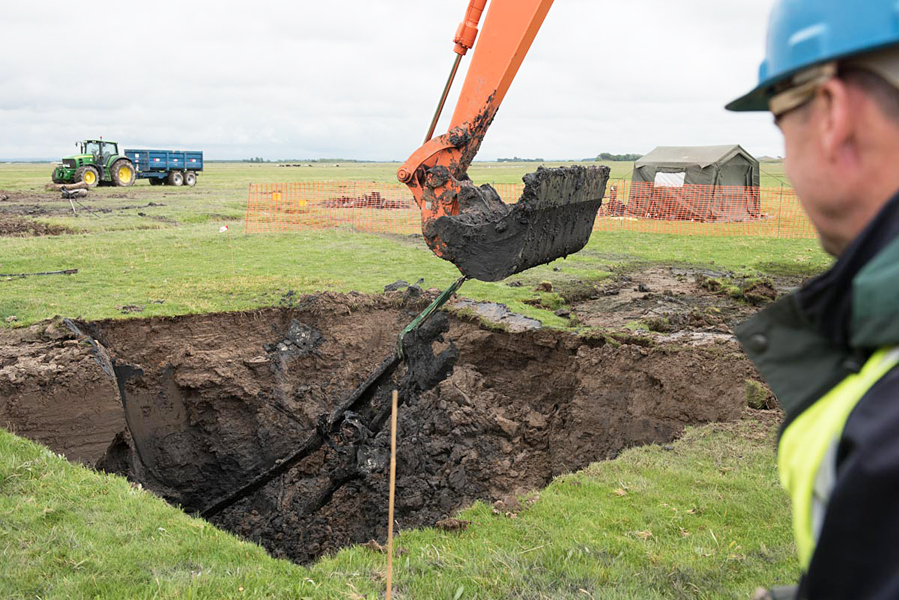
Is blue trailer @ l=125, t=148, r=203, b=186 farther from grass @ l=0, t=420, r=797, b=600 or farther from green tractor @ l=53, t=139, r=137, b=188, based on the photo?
grass @ l=0, t=420, r=797, b=600

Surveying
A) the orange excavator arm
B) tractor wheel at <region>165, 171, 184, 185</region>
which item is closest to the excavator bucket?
the orange excavator arm

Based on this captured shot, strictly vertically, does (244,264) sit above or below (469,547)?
above

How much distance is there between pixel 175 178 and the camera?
41.6 m

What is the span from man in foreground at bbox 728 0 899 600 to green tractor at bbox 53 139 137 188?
133 feet

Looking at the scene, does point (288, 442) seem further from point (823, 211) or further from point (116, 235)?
point (116, 235)

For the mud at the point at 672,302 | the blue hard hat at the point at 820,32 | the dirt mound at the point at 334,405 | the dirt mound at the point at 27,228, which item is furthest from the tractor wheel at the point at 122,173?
the blue hard hat at the point at 820,32

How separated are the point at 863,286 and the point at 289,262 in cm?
1333

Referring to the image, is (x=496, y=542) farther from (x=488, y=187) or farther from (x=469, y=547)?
(x=488, y=187)

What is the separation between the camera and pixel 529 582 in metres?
3.96

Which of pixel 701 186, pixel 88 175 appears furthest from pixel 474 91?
pixel 88 175

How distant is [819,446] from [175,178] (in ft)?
147

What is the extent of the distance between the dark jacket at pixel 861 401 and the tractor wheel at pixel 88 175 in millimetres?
40591

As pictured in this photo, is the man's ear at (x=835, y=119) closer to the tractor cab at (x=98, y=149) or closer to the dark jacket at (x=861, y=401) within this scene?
the dark jacket at (x=861, y=401)

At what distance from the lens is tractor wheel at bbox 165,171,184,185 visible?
1634 inches
